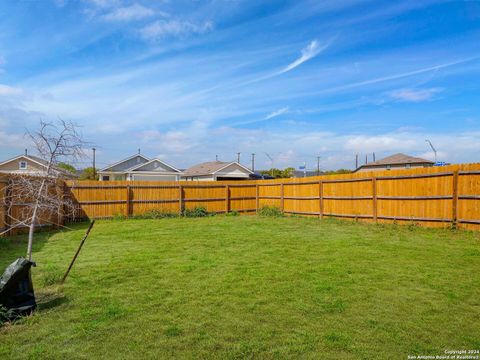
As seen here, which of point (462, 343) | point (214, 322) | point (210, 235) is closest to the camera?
point (462, 343)

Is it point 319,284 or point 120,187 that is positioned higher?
point 120,187

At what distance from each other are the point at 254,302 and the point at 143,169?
3436 centimetres

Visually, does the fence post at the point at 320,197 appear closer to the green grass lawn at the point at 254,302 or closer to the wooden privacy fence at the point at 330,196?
the wooden privacy fence at the point at 330,196

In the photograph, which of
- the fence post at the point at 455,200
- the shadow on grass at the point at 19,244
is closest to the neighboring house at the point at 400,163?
the fence post at the point at 455,200

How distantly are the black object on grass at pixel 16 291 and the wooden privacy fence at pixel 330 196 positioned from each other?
878cm

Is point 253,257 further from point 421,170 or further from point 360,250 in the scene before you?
point 421,170

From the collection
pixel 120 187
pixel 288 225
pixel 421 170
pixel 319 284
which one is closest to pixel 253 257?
pixel 319 284

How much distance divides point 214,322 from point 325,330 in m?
1.20

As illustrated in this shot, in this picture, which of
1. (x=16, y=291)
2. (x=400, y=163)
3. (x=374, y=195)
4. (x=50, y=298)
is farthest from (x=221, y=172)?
(x=16, y=291)

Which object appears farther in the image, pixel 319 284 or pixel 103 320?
pixel 319 284

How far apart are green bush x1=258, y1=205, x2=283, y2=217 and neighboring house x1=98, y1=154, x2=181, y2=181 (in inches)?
819

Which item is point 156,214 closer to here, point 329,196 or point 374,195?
point 329,196

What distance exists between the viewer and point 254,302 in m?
4.45

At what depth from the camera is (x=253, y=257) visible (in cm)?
721
